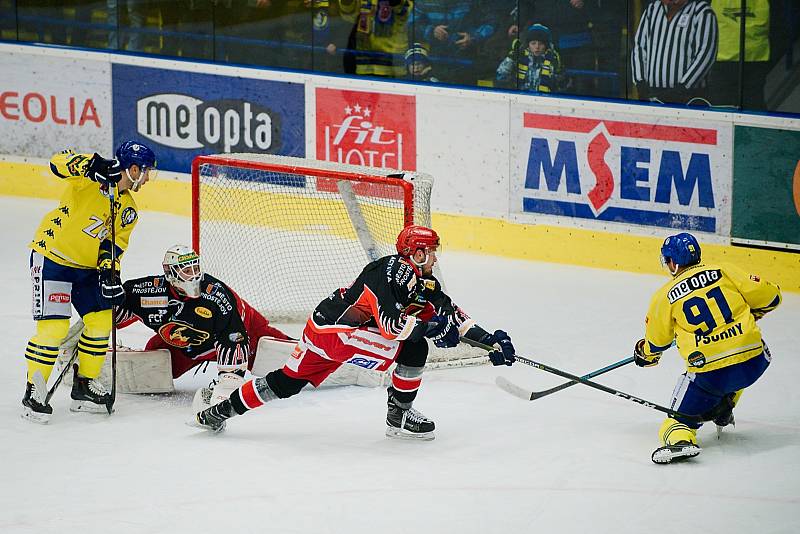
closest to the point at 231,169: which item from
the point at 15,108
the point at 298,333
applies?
the point at 298,333

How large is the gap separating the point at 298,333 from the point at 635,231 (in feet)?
7.47

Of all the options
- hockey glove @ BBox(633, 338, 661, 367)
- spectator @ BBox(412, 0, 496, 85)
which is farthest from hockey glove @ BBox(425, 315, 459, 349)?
spectator @ BBox(412, 0, 496, 85)

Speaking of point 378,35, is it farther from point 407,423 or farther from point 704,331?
point 704,331

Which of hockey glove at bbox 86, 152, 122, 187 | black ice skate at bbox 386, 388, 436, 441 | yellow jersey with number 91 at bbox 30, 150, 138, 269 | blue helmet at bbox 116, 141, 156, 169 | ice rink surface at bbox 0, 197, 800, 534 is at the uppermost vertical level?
blue helmet at bbox 116, 141, 156, 169

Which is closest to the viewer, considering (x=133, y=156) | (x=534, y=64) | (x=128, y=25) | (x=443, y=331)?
(x=443, y=331)

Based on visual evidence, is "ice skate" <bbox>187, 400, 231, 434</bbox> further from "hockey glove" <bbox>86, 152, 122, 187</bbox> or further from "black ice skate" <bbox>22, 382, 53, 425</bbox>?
"hockey glove" <bbox>86, 152, 122, 187</bbox>

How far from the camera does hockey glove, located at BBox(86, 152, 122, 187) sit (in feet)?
19.8

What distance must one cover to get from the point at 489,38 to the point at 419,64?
20.2 inches

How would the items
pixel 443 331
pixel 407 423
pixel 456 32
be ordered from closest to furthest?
pixel 443 331
pixel 407 423
pixel 456 32

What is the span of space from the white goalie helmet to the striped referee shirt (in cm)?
341

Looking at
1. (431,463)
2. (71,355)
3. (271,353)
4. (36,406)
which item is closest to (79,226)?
(71,355)

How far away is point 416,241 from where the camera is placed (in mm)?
5734

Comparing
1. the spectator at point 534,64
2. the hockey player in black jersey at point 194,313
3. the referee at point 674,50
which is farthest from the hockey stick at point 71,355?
the referee at point 674,50

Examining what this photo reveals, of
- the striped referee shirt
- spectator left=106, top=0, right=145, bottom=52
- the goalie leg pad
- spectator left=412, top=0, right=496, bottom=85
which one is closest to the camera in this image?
the goalie leg pad
